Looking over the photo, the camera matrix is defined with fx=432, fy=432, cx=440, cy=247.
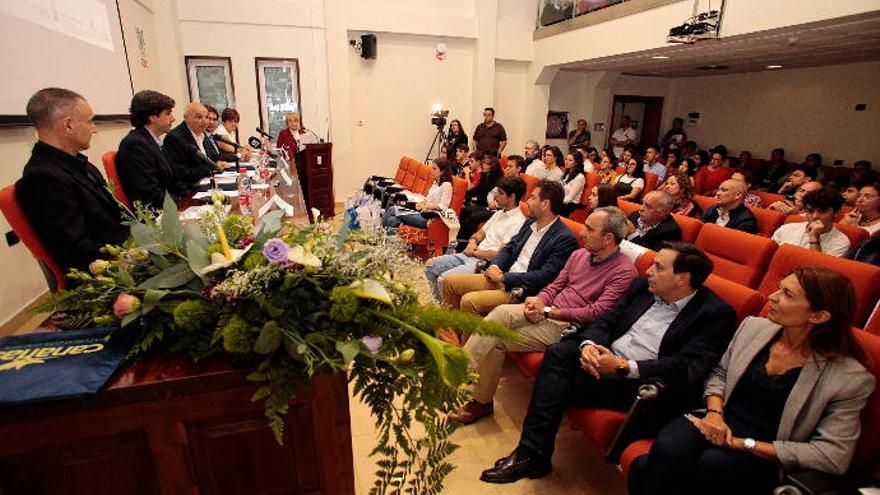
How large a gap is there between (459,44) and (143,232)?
8156 millimetres

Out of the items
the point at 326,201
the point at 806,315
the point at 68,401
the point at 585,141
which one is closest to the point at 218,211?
the point at 68,401

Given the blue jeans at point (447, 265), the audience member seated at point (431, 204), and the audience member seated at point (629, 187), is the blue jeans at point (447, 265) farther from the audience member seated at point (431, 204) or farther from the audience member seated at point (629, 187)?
the audience member seated at point (629, 187)

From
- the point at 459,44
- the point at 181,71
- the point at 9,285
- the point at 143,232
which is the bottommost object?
the point at 9,285

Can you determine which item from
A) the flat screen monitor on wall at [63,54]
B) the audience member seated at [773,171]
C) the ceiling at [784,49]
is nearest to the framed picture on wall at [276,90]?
the flat screen monitor on wall at [63,54]

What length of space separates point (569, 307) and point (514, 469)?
891 millimetres

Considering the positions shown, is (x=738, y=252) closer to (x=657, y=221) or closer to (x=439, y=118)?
(x=657, y=221)

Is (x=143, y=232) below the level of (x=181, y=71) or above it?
below

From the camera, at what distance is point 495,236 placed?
3514 millimetres

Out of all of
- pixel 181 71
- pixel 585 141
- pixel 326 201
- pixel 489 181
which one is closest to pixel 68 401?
pixel 489 181

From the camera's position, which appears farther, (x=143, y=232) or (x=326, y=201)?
(x=326, y=201)

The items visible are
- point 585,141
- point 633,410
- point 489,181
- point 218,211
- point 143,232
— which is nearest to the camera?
point 143,232

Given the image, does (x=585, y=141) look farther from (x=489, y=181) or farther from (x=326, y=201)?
(x=326, y=201)

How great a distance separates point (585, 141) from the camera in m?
9.16

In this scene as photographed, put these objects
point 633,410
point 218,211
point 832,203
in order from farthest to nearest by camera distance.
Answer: point 832,203 → point 633,410 → point 218,211
